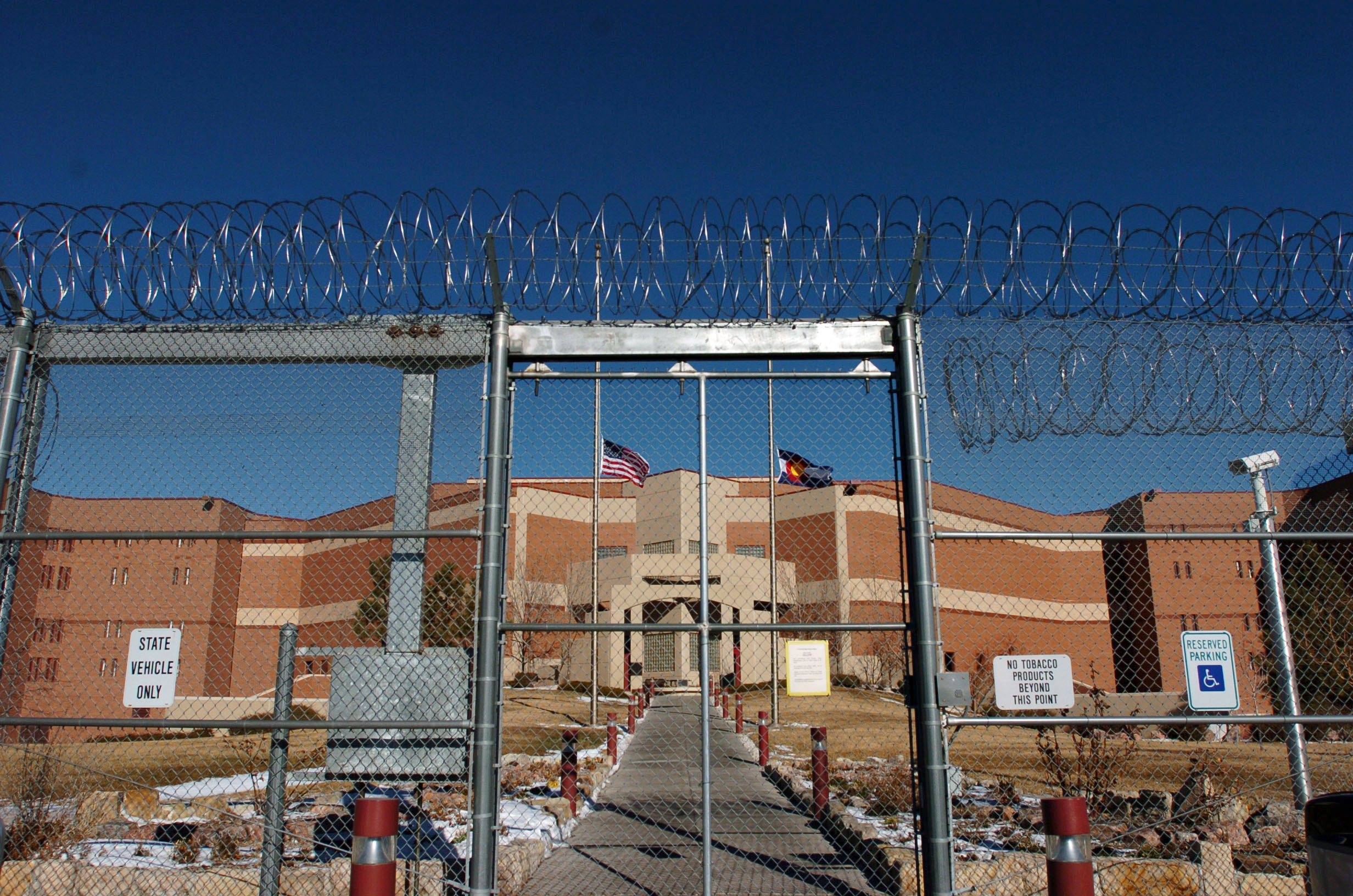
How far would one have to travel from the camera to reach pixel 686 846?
26.5 ft

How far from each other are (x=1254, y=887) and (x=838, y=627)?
12.9ft

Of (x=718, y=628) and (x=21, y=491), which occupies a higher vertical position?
(x=21, y=491)

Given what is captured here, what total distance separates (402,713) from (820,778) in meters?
5.22

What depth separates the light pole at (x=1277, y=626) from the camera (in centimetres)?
702

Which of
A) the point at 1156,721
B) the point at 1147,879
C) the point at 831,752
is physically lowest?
the point at 831,752

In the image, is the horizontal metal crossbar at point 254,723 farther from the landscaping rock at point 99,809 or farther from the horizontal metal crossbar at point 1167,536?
the landscaping rock at point 99,809

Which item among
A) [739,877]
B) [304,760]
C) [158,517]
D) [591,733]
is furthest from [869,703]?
[739,877]

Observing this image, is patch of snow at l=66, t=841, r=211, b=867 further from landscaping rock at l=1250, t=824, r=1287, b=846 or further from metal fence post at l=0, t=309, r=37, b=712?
landscaping rock at l=1250, t=824, r=1287, b=846

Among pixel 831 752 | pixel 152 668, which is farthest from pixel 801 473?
pixel 152 668

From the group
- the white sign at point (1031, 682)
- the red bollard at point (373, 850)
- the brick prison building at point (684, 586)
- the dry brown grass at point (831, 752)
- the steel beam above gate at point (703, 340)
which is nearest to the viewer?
the red bollard at point (373, 850)

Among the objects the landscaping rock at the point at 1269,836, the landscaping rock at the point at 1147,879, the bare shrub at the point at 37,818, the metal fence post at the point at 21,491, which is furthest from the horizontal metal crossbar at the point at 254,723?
the landscaping rock at the point at 1269,836

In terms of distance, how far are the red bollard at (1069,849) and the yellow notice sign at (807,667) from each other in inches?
55.2

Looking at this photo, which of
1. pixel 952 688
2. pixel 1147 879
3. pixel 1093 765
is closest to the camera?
pixel 952 688

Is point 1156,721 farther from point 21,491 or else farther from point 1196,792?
point 21,491
